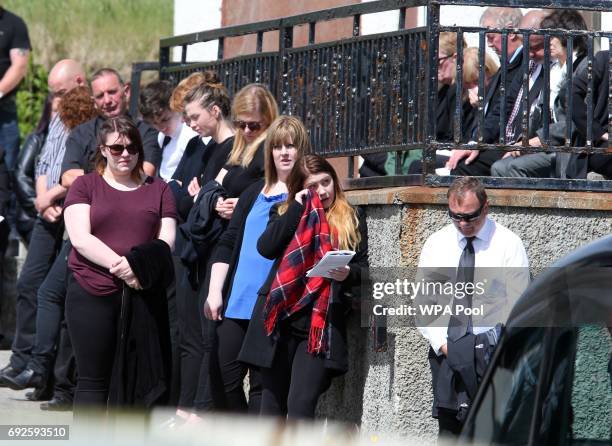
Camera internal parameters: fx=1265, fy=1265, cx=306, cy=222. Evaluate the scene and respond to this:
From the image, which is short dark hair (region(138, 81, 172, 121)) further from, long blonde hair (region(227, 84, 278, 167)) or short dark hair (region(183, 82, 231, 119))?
long blonde hair (region(227, 84, 278, 167))

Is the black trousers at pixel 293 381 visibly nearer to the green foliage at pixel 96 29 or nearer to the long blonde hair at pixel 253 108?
the long blonde hair at pixel 253 108

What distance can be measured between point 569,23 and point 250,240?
2079mm

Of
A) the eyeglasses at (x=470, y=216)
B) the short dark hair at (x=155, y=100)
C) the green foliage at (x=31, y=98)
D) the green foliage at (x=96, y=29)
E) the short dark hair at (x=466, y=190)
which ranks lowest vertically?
the eyeglasses at (x=470, y=216)

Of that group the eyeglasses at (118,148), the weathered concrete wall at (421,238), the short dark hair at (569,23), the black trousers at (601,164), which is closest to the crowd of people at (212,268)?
the eyeglasses at (118,148)

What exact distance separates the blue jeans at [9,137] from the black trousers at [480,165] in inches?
193

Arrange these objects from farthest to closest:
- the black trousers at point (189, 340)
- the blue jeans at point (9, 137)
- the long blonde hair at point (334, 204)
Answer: the blue jeans at point (9, 137), the black trousers at point (189, 340), the long blonde hair at point (334, 204)

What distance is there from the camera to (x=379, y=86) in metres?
7.10

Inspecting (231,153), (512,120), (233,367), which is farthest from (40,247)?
(512,120)

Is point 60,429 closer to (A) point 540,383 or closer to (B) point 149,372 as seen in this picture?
(A) point 540,383

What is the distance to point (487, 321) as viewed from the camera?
605 centimetres

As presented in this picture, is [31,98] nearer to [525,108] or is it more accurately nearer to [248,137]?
[248,137]

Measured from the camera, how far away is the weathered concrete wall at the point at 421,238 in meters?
6.47

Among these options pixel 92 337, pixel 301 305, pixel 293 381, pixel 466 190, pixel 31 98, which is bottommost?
pixel 293 381

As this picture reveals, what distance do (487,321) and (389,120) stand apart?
1461 mm
